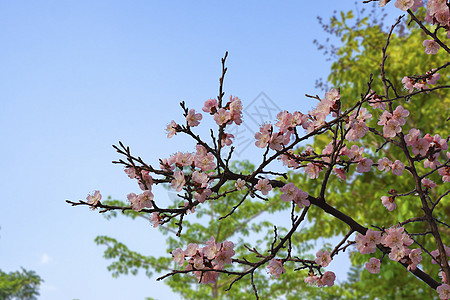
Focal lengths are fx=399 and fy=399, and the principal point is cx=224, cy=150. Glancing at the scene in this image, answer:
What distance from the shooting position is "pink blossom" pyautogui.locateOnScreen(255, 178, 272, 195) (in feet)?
6.36

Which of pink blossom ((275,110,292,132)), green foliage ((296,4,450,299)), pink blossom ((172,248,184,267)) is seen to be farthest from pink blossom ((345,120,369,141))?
green foliage ((296,4,450,299))

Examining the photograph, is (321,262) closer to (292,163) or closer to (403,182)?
(292,163)

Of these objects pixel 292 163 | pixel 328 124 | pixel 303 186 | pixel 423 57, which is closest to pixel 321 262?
pixel 292 163

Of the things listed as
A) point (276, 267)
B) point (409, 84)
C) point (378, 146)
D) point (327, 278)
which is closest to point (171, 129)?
point (276, 267)

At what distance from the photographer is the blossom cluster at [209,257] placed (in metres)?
1.89

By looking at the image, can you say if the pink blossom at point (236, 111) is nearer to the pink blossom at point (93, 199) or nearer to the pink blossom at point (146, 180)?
the pink blossom at point (146, 180)

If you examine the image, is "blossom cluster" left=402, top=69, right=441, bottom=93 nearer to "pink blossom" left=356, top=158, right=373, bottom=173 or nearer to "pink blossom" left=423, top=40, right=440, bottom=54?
"pink blossom" left=423, top=40, right=440, bottom=54

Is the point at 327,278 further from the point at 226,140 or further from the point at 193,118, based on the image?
the point at 193,118

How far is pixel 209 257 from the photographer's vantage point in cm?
189

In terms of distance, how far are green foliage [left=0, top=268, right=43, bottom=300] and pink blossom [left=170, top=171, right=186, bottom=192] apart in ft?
56.2

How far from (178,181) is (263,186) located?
Result: 1.38 ft

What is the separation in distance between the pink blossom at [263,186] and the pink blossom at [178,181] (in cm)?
37

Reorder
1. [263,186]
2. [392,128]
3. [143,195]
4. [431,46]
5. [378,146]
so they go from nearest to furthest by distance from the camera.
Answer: [143,195], [263,186], [392,128], [431,46], [378,146]

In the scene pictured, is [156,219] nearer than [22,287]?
Yes
